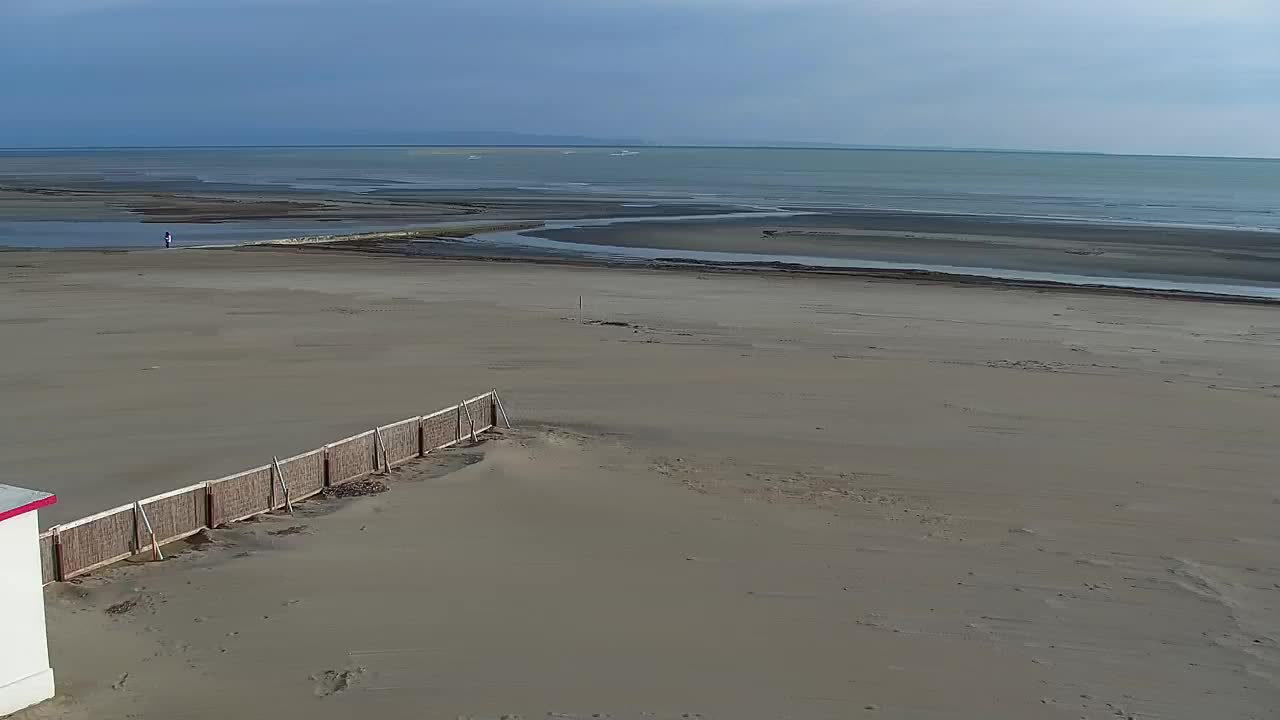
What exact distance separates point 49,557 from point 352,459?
510 centimetres

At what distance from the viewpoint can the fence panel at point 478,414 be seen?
2006 cm

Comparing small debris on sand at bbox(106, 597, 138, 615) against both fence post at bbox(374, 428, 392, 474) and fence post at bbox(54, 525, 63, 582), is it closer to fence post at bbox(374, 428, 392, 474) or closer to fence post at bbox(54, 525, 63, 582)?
fence post at bbox(54, 525, 63, 582)

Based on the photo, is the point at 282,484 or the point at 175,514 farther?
the point at 282,484

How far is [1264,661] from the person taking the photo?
11719 mm

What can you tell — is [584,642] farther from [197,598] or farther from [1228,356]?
[1228,356]

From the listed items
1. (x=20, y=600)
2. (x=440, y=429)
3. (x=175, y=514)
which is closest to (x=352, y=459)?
(x=440, y=429)

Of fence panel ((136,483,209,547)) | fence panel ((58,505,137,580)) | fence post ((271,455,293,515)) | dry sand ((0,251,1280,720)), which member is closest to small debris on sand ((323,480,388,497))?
dry sand ((0,251,1280,720))

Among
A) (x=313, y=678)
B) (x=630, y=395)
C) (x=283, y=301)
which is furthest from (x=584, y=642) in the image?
(x=283, y=301)

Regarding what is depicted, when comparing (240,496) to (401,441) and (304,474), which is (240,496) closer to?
(304,474)

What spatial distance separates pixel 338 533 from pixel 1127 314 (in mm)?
30615

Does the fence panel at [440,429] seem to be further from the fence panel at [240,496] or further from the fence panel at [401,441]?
the fence panel at [240,496]

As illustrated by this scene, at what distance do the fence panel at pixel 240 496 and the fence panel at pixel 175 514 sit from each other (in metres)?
0.14

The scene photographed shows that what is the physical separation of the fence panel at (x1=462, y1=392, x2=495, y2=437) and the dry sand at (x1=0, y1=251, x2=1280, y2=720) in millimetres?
798

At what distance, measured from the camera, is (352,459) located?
17109 millimetres
